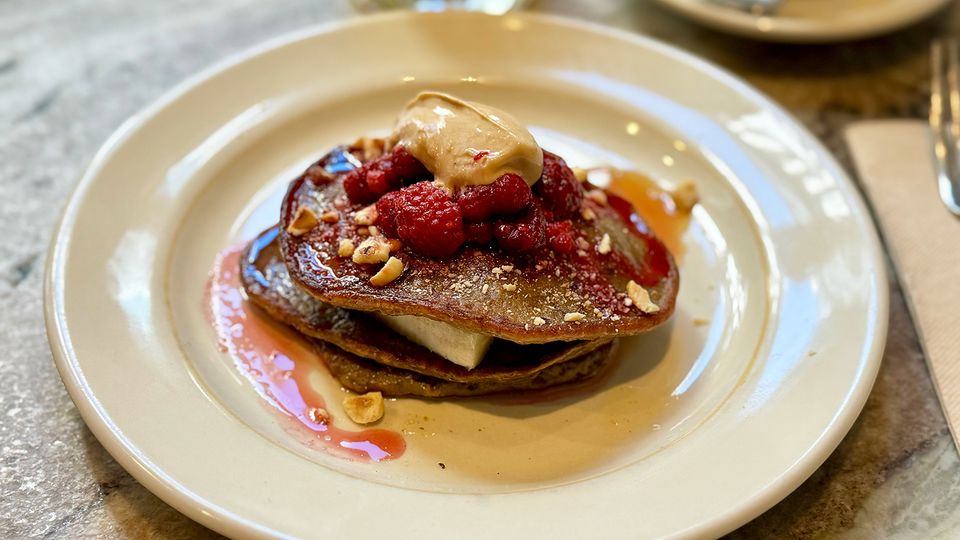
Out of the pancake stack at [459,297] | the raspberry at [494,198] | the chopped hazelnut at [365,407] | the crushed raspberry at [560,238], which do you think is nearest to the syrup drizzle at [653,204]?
the pancake stack at [459,297]

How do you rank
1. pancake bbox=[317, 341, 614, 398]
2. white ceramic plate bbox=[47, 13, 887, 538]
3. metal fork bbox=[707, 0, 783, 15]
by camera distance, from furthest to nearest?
metal fork bbox=[707, 0, 783, 15]
pancake bbox=[317, 341, 614, 398]
white ceramic plate bbox=[47, 13, 887, 538]

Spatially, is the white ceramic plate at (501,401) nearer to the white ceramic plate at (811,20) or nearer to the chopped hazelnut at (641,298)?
the chopped hazelnut at (641,298)

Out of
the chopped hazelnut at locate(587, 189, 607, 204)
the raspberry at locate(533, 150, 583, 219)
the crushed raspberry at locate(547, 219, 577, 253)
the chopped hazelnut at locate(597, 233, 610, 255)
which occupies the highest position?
the raspberry at locate(533, 150, 583, 219)

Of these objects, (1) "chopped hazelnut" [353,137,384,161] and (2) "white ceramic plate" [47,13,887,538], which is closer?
(2) "white ceramic plate" [47,13,887,538]

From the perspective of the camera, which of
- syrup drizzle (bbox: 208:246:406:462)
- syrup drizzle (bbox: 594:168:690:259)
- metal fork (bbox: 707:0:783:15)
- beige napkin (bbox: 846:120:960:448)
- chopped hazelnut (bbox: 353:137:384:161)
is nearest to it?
syrup drizzle (bbox: 208:246:406:462)

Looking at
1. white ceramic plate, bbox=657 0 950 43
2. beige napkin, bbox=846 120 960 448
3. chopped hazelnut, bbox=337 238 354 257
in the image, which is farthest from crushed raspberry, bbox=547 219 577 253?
white ceramic plate, bbox=657 0 950 43

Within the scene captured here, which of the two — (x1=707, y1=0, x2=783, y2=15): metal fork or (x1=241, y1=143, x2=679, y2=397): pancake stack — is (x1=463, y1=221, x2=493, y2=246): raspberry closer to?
(x1=241, y1=143, x2=679, y2=397): pancake stack

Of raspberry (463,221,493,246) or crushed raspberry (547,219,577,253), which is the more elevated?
raspberry (463,221,493,246)

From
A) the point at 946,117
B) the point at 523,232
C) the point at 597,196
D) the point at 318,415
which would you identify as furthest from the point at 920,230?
the point at 318,415
